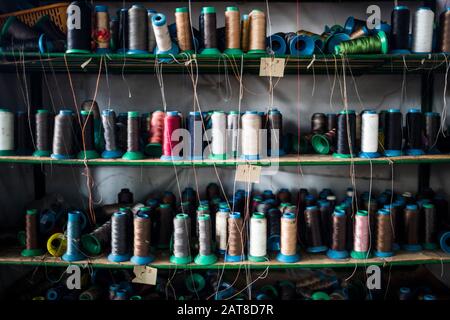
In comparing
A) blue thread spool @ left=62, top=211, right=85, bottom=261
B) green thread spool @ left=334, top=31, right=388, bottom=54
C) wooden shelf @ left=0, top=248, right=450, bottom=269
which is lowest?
wooden shelf @ left=0, top=248, right=450, bottom=269

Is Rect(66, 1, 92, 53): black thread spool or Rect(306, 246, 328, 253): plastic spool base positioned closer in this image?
Rect(66, 1, 92, 53): black thread spool

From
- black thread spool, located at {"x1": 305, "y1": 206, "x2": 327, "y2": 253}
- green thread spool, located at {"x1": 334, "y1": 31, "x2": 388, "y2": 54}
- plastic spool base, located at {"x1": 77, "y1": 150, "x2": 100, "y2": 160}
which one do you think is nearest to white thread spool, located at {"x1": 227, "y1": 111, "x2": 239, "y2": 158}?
black thread spool, located at {"x1": 305, "y1": 206, "x2": 327, "y2": 253}

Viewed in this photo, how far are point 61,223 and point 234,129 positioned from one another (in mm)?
1227

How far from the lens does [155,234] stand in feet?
7.32

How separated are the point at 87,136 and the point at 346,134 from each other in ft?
4.84

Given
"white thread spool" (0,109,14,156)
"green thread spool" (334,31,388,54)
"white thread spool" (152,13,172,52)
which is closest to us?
"white thread spool" (152,13,172,52)

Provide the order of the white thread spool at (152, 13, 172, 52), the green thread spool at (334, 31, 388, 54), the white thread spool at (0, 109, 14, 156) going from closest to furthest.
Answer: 1. the white thread spool at (152, 13, 172, 52)
2. the green thread spool at (334, 31, 388, 54)
3. the white thread spool at (0, 109, 14, 156)

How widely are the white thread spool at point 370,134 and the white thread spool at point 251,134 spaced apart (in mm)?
601

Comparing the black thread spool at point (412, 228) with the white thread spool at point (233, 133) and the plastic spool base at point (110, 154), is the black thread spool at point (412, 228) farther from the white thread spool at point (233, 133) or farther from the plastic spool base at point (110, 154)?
the plastic spool base at point (110, 154)

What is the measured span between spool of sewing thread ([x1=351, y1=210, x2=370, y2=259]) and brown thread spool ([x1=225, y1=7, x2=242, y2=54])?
45.1 inches

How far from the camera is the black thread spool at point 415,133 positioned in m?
2.17

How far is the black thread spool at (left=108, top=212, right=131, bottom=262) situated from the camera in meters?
2.05

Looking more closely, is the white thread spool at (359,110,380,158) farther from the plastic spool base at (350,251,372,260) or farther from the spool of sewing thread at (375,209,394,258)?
the plastic spool base at (350,251,372,260)
